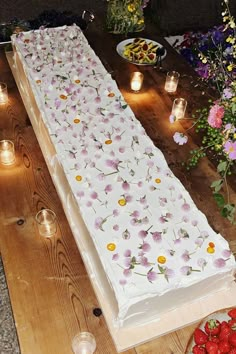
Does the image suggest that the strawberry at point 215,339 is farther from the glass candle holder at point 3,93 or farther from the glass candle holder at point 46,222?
the glass candle holder at point 3,93

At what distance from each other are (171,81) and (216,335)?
1694 millimetres

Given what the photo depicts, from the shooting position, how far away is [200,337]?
1568 millimetres

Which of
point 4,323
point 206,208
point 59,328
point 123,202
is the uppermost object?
point 123,202

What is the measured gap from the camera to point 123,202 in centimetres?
187

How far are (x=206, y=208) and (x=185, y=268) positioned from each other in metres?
0.55

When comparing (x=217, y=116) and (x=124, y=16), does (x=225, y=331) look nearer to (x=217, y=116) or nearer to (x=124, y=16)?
(x=217, y=116)

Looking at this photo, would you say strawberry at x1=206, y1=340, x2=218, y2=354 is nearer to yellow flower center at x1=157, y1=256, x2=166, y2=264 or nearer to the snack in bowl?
yellow flower center at x1=157, y1=256, x2=166, y2=264

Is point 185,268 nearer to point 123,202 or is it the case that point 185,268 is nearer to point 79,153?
point 123,202

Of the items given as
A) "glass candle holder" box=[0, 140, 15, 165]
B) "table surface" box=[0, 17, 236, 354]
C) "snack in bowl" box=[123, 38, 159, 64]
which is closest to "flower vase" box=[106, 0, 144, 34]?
"snack in bowl" box=[123, 38, 159, 64]

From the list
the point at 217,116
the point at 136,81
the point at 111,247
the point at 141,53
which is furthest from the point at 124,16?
the point at 111,247

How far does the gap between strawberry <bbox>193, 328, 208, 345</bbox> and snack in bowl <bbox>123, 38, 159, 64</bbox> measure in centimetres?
197

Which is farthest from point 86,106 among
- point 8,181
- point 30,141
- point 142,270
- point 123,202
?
point 142,270

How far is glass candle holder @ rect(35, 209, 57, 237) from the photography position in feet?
6.61

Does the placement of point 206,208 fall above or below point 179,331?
above
